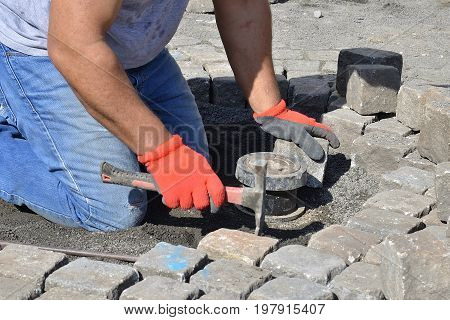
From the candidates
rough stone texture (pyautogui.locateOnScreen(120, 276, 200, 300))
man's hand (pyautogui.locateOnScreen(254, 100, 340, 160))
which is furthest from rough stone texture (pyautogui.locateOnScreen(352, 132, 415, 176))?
rough stone texture (pyautogui.locateOnScreen(120, 276, 200, 300))

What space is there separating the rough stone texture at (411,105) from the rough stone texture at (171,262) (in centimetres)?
204

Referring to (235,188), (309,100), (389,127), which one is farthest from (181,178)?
(309,100)

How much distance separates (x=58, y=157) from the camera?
4.64 m

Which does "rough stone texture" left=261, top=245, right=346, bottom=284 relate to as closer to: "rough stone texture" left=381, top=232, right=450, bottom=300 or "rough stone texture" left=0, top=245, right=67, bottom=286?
"rough stone texture" left=381, top=232, right=450, bottom=300

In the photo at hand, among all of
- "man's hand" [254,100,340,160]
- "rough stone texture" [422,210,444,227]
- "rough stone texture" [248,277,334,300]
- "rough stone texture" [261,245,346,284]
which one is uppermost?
"man's hand" [254,100,340,160]

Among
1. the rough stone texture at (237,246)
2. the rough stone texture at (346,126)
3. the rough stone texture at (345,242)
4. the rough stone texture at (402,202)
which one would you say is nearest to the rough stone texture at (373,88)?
the rough stone texture at (346,126)

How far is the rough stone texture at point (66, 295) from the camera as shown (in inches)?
140

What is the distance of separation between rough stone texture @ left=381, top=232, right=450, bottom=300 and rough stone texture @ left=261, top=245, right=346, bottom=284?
1.17 ft

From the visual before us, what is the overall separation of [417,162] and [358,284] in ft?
5.29

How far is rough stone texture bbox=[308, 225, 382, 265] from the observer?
3.93 meters

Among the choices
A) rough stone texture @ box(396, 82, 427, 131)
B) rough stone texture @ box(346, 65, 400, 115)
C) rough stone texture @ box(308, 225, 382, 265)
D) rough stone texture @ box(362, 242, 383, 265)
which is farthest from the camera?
rough stone texture @ box(346, 65, 400, 115)

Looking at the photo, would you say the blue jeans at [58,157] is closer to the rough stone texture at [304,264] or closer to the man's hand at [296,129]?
the man's hand at [296,129]

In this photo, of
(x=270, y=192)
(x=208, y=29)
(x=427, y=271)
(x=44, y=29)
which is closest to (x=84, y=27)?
(x=44, y=29)

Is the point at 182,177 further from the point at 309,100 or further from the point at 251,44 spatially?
the point at 309,100
